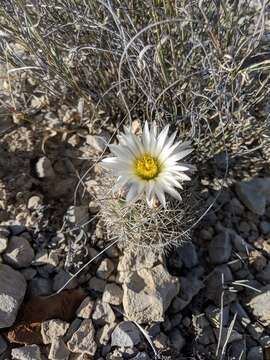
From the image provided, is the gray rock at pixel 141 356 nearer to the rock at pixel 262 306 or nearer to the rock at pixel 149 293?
the rock at pixel 149 293

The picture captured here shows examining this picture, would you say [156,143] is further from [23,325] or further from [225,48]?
[23,325]

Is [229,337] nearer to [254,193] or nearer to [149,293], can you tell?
[149,293]

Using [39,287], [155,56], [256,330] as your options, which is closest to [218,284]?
[256,330]

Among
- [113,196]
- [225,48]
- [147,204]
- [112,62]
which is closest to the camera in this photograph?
[147,204]

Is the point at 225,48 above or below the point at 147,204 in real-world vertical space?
above

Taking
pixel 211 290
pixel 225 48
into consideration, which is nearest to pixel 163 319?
pixel 211 290

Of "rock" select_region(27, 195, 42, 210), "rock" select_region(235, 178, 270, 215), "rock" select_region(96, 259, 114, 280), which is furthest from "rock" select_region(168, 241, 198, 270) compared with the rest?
"rock" select_region(27, 195, 42, 210)

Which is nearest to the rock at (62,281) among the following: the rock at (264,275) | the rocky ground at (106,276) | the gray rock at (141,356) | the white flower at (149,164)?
the rocky ground at (106,276)
